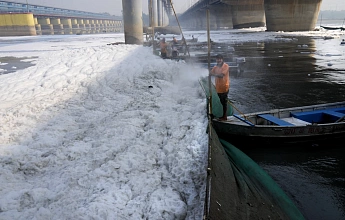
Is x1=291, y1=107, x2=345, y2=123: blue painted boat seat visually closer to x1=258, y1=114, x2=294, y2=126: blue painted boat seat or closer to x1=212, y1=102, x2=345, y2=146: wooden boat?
x1=212, y1=102, x2=345, y2=146: wooden boat

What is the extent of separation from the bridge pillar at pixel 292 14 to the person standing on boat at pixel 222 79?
49.0 metres

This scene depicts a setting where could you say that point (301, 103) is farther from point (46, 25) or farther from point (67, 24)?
point (67, 24)

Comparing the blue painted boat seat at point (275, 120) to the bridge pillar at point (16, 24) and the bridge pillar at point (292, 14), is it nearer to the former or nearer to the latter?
the bridge pillar at point (292, 14)

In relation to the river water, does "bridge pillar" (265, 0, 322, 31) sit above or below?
above

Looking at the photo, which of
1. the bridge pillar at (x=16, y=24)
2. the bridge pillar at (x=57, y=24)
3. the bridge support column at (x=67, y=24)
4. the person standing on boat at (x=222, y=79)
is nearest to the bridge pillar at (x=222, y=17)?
the bridge pillar at (x=16, y=24)

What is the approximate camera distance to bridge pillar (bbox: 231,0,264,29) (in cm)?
6394

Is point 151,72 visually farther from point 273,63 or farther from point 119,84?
point 273,63

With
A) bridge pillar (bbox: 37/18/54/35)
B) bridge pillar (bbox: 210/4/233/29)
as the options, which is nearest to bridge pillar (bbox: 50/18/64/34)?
bridge pillar (bbox: 37/18/54/35)

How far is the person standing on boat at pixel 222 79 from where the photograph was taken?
7.27 metres

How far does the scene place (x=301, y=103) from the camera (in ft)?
36.2

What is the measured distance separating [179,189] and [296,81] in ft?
42.0

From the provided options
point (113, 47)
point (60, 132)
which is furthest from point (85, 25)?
point (60, 132)

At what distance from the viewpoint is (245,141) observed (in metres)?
7.13

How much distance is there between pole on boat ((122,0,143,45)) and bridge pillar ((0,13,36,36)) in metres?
59.9
